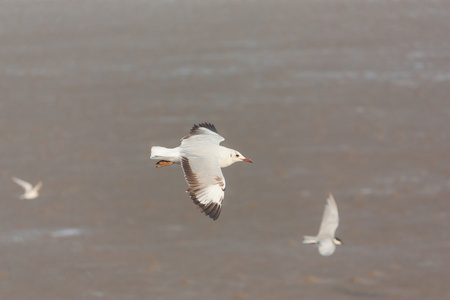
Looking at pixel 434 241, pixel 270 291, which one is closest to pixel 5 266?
pixel 270 291

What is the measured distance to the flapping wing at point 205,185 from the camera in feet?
30.7

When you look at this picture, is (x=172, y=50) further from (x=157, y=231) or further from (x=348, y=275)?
(x=348, y=275)

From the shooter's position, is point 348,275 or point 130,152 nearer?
point 348,275

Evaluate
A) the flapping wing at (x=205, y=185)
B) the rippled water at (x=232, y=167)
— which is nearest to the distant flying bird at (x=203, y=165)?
the flapping wing at (x=205, y=185)

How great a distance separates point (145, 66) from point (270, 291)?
93.2 feet

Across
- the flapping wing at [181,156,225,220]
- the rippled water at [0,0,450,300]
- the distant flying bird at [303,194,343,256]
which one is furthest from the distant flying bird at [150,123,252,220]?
the rippled water at [0,0,450,300]

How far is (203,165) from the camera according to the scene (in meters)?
9.80

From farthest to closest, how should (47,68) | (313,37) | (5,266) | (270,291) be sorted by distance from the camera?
(313,37) < (47,68) < (5,266) < (270,291)

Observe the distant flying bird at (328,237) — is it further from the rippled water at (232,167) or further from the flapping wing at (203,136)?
the rippled water at (232,167)

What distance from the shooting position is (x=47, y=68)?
2058 inches

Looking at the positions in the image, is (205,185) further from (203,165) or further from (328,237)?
(328,237)

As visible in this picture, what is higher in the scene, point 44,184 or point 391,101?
point 391,101

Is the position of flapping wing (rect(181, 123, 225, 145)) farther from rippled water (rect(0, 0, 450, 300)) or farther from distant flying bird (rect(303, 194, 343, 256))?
rippled water (rect(0, 0, 450, 300))

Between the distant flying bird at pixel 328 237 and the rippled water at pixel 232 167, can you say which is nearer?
the distant flying bird at pixel 328 237
